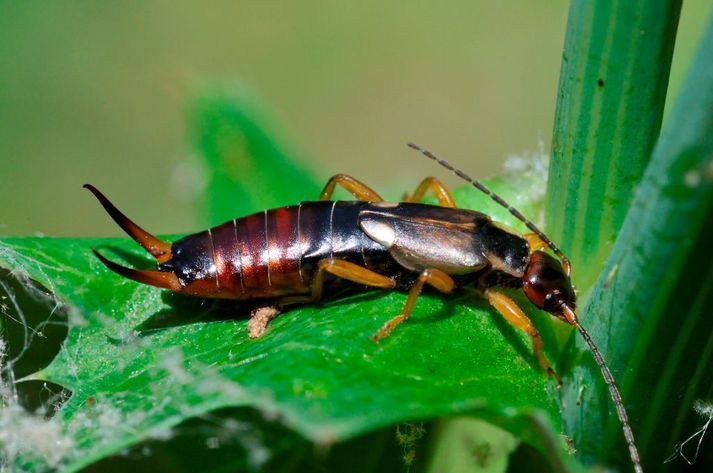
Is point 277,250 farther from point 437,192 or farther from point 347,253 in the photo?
point 437,192

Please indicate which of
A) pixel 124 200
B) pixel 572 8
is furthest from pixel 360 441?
pixel 124 200

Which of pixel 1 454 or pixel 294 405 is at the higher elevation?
pixel 294 405

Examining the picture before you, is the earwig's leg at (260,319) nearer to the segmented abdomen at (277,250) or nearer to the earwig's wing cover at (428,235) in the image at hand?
the segmented abdomen at (277,250)

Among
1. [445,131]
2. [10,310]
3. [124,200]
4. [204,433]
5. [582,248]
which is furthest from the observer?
[445,131]

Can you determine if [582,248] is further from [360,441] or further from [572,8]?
[360,441]

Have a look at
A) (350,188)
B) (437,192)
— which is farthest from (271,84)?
(437,192)

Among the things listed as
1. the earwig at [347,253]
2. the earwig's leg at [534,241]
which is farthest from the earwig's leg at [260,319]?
the earwig's leg at [534,241]

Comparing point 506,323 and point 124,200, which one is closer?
point 506,323

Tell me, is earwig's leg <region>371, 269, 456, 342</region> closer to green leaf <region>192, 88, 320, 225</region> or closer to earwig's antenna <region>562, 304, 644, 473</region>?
earwig's antenna <region>562, 304, 644, 473</region>
